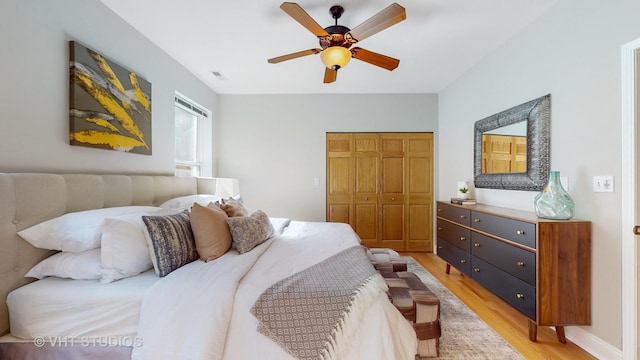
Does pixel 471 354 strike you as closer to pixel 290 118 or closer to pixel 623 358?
A: pixel 623 358

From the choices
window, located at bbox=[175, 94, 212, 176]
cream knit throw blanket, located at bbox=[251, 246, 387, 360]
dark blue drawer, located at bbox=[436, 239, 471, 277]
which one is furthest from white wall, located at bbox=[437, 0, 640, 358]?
window, located at bbox=[175, 94, 212, 176]

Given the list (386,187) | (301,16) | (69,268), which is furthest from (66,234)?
(386,187)

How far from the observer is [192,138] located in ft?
12.1

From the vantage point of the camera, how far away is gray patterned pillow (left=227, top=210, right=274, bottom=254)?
1.81 meters

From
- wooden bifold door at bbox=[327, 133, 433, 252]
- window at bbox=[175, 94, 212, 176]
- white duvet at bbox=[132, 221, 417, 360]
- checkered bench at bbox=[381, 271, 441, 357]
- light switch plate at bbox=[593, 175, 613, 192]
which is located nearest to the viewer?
white duvet at bbox=[132, 221, 417, 360]

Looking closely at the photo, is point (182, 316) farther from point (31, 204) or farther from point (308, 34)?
point (308, 34)

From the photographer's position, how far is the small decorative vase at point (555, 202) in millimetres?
1830

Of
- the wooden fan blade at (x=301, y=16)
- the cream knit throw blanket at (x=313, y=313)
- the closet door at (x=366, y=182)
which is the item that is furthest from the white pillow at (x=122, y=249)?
the closet door at (x=366, y=182)

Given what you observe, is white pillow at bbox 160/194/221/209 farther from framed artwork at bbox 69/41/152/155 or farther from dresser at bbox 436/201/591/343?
dresser at bbox 436/201/591/343

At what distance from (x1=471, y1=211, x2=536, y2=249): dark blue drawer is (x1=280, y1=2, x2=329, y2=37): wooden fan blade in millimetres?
2071

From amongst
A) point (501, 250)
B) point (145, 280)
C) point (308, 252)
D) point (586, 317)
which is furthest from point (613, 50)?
point (145, 280)

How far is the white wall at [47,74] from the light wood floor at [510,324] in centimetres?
334

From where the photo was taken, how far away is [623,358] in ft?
5.18

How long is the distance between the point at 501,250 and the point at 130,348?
102 inches
